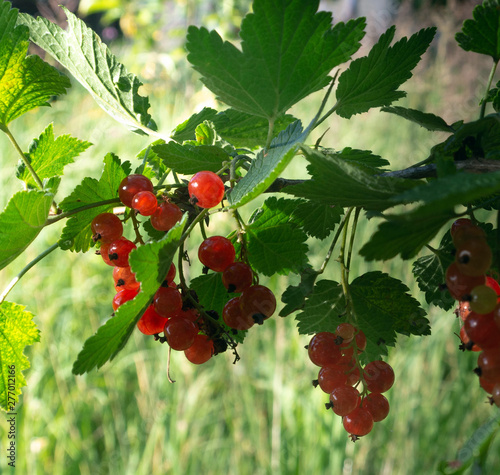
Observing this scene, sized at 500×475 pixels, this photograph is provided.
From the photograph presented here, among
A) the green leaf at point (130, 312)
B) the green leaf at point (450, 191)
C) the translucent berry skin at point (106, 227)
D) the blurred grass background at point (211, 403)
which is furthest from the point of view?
the blurred grass background at point (211, 403)

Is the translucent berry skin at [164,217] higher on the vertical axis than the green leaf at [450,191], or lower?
higher

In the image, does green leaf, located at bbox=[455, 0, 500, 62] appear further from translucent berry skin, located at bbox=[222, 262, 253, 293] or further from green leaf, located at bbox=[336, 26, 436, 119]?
translucent berry skin, located at bbox=[222, 262, 253, 293]

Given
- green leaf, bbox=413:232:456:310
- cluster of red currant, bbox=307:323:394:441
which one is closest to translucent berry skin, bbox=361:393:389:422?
cluster of red currant, bbox=307:323:394:441

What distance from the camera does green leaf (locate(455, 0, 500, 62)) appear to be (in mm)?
462

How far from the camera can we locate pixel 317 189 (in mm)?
385

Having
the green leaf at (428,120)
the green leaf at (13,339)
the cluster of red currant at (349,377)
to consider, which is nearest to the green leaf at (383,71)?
the green leaf at (428,120)

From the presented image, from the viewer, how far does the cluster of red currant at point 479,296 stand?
0.34 m

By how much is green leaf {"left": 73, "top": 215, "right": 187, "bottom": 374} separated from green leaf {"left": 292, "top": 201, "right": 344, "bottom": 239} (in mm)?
163

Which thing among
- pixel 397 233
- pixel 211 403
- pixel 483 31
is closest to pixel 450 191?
pixel 397 233

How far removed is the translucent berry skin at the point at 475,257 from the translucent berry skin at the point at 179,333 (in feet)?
0.79

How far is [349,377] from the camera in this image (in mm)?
493

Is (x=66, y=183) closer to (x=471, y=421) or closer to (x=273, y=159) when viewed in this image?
(x=471, y=421)

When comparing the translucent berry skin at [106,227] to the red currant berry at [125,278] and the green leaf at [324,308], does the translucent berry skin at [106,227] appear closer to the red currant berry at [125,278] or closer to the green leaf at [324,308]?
the red currant berry at [125,278]

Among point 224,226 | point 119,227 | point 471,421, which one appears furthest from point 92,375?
point 119,227
